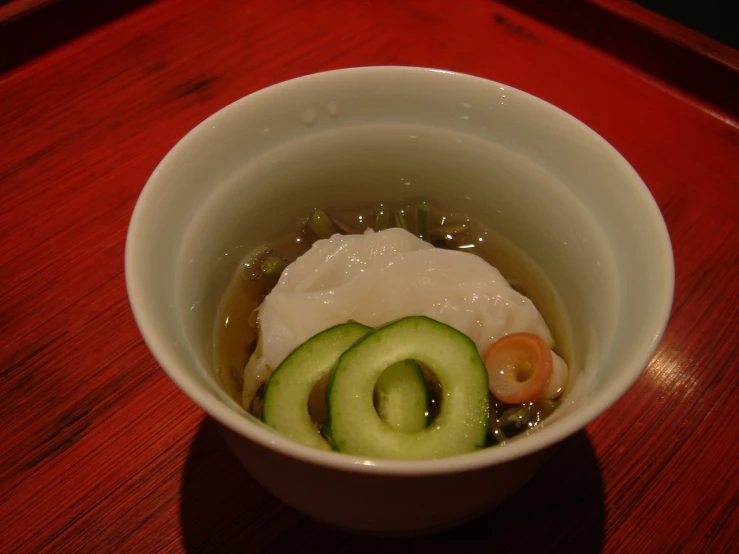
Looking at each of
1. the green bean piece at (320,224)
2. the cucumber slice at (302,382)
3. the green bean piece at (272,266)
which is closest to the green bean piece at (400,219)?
the green bean piece at (320,224)

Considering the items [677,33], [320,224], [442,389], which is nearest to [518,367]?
[442,389]

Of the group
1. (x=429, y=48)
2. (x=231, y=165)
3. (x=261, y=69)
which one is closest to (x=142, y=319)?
(x=231, y=165)

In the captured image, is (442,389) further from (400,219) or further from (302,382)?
(400,219)

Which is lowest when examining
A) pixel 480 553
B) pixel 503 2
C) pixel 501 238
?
pixel 480 553

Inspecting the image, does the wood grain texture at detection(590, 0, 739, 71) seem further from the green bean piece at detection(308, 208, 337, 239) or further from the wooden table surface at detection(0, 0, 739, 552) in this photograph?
the green bean piece at detection(308, 208, 337, 239)

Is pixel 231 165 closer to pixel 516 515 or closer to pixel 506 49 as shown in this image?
pixel 516 515

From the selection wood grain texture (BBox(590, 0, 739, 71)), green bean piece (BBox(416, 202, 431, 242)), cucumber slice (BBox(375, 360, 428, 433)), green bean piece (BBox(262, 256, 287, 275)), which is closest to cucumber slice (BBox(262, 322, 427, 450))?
cucumber slice (BBox(375, 360, 428, 433))
